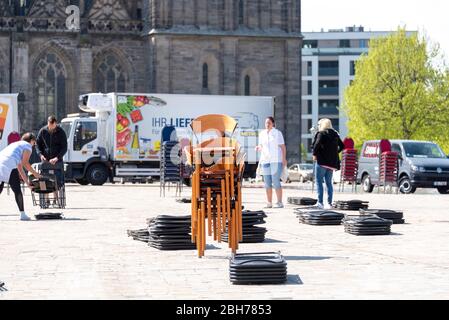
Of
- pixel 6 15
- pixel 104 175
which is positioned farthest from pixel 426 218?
pixel 6 15

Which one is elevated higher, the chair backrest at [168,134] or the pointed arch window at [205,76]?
Answer: the pointed arch window at [205,76]

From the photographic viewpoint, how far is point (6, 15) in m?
68.6

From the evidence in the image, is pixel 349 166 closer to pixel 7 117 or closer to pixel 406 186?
pixel 406 186

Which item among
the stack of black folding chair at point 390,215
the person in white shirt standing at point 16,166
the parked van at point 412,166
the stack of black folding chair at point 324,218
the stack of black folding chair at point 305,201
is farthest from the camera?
the parked van at point 412,166

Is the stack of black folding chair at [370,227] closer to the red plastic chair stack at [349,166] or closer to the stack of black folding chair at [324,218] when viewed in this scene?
the stack of black folding chair at [324,218]

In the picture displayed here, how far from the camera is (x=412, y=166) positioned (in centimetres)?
3769

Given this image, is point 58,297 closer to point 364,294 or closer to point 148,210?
point 364,294

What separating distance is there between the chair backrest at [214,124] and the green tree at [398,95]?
6148 centimetres

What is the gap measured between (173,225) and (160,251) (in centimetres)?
34

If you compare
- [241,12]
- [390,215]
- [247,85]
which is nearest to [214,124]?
[390,215]

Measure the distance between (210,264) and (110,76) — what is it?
5787 cm

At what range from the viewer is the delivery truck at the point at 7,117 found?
4600 centimetres

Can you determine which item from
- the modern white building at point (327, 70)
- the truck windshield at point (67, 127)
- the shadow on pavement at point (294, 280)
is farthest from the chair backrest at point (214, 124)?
the modern white building at point (327, 70)

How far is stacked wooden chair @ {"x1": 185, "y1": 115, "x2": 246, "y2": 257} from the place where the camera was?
43.8 feet
